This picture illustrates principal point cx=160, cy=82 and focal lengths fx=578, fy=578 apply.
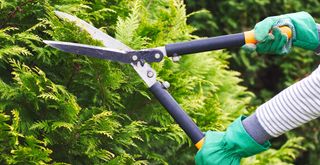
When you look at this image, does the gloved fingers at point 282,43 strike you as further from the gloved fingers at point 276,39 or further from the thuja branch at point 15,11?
the thuja branch at point 15,11

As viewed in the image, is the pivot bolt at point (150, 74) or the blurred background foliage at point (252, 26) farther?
the blurred background foliage at point (252, 26)

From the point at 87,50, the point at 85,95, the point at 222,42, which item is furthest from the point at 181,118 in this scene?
the point at 85,95

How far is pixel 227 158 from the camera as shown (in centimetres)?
205

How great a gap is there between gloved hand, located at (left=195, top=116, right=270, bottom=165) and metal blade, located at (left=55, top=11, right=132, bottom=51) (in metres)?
0.50

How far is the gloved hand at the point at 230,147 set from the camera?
202 cm

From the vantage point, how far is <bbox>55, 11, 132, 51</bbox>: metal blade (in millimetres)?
2217

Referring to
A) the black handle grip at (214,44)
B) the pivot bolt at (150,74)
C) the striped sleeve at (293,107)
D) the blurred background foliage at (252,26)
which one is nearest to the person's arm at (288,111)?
the striped sleeve at (293,107)

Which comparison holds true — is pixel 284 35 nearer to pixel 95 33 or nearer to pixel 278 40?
pixel 278 40

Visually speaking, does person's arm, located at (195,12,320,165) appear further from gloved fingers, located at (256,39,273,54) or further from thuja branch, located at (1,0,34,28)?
thuja branch, located at (1,0,34,28)

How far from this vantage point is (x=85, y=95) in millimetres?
2473

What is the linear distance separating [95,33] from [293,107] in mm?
794

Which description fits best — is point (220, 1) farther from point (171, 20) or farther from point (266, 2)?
point (171, 20)

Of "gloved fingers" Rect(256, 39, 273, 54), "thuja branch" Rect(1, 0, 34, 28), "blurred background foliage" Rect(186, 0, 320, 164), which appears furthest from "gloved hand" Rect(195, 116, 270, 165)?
"blurred background foliage" Rect(186, 0, 320, 164)

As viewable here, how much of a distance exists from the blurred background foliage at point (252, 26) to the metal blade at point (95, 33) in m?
2.43
